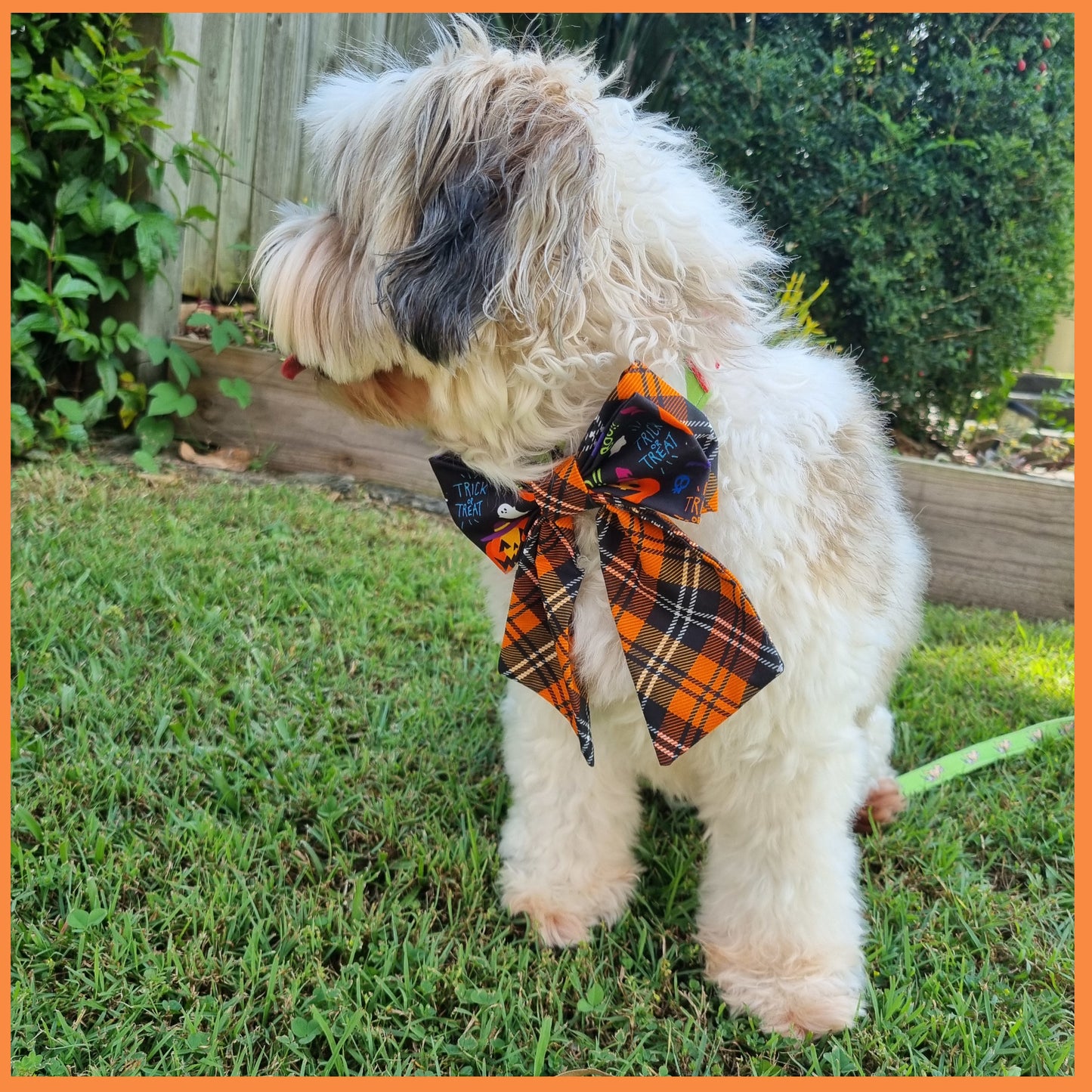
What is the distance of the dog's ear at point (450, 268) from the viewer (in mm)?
1349

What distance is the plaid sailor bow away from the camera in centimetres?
140

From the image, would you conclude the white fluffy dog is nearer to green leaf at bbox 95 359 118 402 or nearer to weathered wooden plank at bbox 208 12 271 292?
green leaf at bbox 95 359 118 402

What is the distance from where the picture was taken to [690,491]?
1403 mm

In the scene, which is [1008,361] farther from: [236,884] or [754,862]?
[236,884]

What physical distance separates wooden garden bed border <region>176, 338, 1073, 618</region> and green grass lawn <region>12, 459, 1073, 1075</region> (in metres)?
0.77

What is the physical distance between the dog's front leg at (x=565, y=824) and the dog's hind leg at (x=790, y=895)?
253mm

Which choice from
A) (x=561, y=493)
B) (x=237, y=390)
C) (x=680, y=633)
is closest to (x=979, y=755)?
(x=680, y=633)

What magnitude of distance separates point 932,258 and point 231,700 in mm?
3728

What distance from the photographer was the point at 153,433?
4.02 metres

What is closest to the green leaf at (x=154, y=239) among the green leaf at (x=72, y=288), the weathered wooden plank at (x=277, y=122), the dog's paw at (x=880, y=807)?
the green leaf at (x=72, y=288)

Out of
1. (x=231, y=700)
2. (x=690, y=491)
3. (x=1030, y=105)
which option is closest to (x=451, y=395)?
(x=690, y=491)

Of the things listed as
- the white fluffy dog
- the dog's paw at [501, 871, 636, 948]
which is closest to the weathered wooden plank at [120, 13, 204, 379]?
the white fluffy dog

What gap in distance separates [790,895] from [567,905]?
1.63 ft

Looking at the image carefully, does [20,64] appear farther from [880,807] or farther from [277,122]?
[880,807]
